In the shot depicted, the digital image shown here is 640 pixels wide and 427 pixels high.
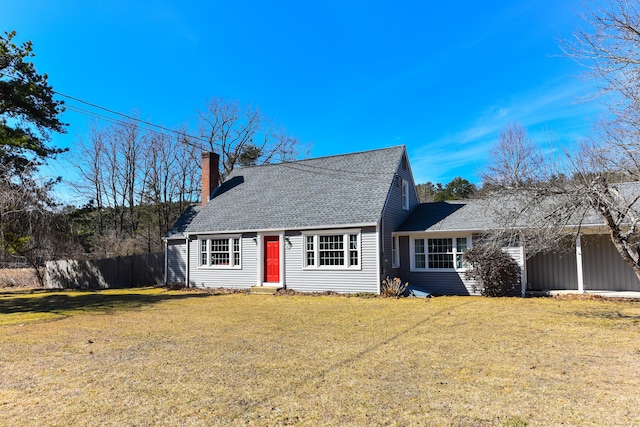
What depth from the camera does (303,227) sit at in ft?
55.6

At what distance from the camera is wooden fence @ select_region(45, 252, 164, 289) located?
2286cm

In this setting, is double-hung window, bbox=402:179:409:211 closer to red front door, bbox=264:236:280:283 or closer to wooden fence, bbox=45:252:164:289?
red front door, bbox=264:236:280:283

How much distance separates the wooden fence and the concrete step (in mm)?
8231

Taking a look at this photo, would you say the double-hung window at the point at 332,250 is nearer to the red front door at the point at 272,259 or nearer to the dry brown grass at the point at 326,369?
the red front door at the point at 272,259

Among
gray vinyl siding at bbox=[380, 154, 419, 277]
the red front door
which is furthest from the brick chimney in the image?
gray vinyl siding at bbox=[380, 154, 419, 277]

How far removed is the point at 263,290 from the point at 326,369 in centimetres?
1184

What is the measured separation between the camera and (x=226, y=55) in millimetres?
20422

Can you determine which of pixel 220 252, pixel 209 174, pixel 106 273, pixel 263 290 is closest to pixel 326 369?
pixel 263 290

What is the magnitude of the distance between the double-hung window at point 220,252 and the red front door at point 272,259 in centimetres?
152

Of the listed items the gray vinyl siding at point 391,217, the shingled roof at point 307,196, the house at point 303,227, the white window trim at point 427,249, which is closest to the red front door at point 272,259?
the house at point 303,227

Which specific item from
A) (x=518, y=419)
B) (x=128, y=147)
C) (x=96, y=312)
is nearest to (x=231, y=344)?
(x=518, y=419)

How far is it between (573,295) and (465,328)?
796cm

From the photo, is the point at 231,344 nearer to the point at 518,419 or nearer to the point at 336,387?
the point at 336,387

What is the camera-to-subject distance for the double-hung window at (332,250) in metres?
16.2
